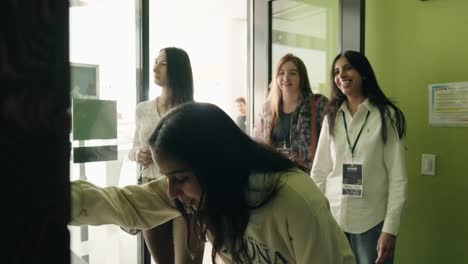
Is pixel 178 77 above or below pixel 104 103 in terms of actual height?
above

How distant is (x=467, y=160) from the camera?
1786 mm

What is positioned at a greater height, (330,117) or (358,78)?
(358,78)

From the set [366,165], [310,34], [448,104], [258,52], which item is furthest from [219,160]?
[258,52]

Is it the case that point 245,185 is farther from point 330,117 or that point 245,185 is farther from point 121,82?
point 121,82

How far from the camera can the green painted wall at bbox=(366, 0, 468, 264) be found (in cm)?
181

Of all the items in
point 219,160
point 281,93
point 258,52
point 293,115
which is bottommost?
point 219,160

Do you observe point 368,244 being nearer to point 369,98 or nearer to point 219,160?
point 369,98

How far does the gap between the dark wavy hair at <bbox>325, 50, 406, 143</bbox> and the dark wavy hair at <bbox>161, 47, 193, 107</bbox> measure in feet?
2.16

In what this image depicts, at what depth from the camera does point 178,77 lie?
6.09 ft

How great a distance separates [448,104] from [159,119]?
134 centimetres

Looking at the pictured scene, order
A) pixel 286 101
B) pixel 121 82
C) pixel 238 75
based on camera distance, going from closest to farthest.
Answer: pixel 286 101 → pixel 121 82 → pixel 238 75

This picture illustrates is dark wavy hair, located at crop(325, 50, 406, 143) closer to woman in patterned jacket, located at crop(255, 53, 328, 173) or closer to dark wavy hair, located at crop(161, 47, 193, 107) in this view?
woman in patterned jacket, located at crop(255, 53, 328, 173)

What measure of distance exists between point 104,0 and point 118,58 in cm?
43

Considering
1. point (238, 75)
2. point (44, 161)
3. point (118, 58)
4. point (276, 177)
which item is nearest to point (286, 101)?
point (276, 177)
